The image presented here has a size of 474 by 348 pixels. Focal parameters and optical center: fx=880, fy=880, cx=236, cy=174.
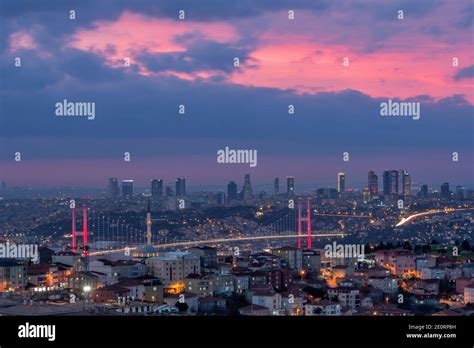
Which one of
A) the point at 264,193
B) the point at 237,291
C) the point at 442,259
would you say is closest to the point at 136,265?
the point at 237,291

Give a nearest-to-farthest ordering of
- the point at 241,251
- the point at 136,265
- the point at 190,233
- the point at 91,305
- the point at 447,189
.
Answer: the point at 91,305 → the point at 136,265 → the point at 241,251 → the point at 190,233 → the point at 447,189

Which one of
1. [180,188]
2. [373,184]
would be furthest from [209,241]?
[373,184]

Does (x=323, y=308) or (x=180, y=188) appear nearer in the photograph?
(x=323, y=308)

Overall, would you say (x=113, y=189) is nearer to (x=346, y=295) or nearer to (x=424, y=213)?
(x=424, y=213)

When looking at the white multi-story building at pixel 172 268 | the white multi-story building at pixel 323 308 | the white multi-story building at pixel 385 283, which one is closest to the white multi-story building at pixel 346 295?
the white multi-story building at pixel 323 308

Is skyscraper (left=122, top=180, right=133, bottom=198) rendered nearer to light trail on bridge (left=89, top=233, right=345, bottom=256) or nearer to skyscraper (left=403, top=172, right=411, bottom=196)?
light trail on bridge (left=89, top=233, right=345, bottom=256)

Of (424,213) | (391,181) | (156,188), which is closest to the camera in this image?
(156,188)

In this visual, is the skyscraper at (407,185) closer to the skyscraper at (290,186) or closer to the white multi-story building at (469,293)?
the skyscraper at (290,186)
